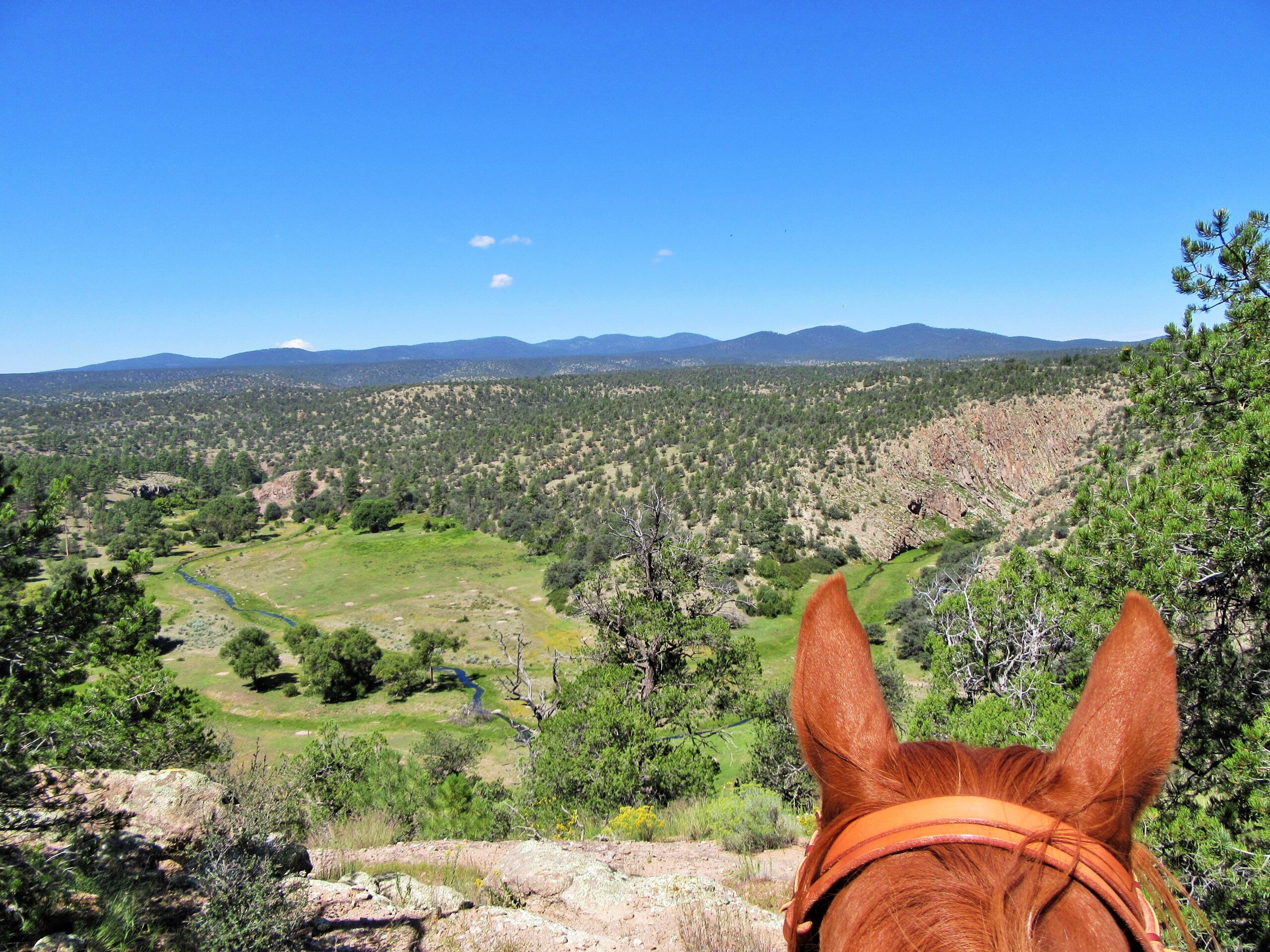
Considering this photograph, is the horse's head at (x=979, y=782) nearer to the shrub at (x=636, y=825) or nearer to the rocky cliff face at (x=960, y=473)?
the shrub at (x=636, y=825)

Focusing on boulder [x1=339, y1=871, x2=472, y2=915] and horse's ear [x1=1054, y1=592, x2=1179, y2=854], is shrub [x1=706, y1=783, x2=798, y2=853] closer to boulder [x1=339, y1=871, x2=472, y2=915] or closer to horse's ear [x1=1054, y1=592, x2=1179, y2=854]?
boulder [x1=339, y1=871, x2=472, y2=915]

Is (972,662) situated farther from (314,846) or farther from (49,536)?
(49,536)

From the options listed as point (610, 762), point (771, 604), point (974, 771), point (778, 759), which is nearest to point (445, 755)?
point (778, 759)

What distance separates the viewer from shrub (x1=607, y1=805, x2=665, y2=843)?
332 inches

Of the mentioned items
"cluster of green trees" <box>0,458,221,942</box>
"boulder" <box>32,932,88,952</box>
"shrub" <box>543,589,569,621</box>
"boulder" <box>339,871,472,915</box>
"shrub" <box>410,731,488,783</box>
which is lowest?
"shrub" <box>543,589,569,621</box>

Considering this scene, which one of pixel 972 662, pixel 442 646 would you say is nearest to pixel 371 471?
pixel 442 646

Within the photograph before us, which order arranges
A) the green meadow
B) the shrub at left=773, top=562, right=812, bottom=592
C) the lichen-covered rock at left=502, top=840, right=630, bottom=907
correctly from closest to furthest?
1. the lichen-covered rock at left=502, top=840, right=630, bottom=907
2. the green meadow
3. the shrub at left=773, top=562, right=812, bottom=592

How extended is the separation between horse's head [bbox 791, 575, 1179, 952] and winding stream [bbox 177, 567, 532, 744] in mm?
22423

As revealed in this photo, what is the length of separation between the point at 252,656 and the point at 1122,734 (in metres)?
45.6

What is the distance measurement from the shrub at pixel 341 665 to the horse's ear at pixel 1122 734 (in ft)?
135

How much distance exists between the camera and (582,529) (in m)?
67.0

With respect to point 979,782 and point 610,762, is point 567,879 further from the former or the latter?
point 610,762

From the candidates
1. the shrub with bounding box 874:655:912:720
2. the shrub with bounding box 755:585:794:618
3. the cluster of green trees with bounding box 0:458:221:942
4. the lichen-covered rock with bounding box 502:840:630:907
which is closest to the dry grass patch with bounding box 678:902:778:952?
the lichen-covered rock with bounding box 502:840:630:907

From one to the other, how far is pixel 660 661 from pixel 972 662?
699 centimetres
